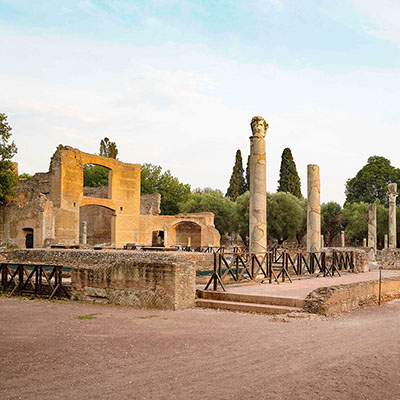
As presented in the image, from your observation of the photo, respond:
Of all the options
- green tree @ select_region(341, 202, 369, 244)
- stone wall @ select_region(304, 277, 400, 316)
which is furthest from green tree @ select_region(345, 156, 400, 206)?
stone wall @ select_region(304, 277, 400, 316)

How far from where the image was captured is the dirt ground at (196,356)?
15.2 ft

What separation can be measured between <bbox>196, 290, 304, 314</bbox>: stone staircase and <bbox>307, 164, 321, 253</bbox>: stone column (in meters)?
9.32

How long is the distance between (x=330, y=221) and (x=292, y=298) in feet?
155

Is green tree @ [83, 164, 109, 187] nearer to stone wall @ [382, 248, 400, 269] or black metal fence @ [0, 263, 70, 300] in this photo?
stone wall @ [382, 248, 400, 269]

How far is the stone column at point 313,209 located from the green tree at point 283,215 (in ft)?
92.1

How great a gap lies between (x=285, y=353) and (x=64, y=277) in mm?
11418

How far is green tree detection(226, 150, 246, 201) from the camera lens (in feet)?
193

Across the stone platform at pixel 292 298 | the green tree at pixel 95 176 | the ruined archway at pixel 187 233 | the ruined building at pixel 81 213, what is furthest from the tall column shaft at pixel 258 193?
the green tree at pixel 95 176

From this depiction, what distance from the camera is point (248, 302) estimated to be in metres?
9.88

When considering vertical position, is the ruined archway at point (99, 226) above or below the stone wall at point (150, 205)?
below

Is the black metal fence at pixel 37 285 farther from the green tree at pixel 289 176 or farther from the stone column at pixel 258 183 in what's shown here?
the green tree at pixel 289 176

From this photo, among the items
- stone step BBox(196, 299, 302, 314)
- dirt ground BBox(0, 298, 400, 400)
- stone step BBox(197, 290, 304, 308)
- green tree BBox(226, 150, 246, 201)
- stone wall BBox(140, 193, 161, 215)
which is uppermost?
green tree BBox(226, 150, 246, 201)

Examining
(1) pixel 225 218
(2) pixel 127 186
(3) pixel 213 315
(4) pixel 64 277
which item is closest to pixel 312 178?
(4) pixel 64 277

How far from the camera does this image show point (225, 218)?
52.1 metres
